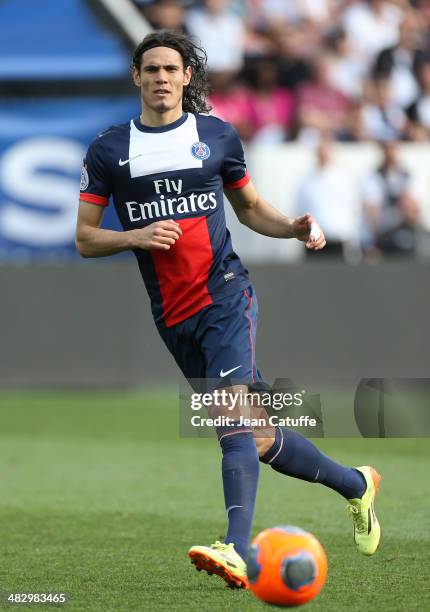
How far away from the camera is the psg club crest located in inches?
228

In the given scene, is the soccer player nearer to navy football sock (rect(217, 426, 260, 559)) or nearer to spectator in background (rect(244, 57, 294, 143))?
navy football sock (rect(217, 426, 260, 559))

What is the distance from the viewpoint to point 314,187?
14.7 meters

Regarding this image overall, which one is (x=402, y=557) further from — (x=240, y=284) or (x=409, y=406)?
(x=240, y=284)

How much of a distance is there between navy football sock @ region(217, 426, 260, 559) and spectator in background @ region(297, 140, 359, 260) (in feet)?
30.4

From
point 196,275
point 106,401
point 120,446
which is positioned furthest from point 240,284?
point 106,401

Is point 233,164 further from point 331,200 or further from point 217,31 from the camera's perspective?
point 217,31

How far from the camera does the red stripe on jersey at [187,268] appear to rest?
5789 mm

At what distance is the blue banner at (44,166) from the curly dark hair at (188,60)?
32.4 ft

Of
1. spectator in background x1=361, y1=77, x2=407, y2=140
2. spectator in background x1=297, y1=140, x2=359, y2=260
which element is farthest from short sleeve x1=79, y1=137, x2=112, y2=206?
spectator in background x1=361, y1=77, x2=407, y2=140

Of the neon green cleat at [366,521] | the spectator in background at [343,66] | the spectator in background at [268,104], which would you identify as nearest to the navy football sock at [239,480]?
the neon green cleat at [366,521]

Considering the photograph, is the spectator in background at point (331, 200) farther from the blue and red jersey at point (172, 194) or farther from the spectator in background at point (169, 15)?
the blue and red jersey at point (172, 194)

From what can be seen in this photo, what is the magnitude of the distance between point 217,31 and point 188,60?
34.4 feet

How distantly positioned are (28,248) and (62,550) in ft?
32.6

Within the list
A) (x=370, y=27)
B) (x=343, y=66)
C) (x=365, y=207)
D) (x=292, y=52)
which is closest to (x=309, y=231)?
(x=365, y=207)
